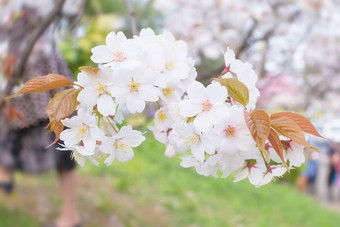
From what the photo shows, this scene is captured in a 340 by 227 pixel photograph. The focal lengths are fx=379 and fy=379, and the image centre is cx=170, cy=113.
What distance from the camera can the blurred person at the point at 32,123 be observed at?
1435 millimetres

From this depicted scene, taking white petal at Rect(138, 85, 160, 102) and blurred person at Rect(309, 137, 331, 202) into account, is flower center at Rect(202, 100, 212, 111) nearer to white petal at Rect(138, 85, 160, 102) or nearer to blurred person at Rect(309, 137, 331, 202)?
white petal at Rect(138, 85, 160, 102)

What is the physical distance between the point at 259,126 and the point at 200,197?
3.01 meters

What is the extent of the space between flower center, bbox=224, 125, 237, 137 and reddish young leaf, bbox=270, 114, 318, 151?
6cm

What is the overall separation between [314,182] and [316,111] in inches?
91.4

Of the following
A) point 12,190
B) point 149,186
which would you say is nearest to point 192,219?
point 149,186

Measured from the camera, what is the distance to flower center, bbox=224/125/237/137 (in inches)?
21.2

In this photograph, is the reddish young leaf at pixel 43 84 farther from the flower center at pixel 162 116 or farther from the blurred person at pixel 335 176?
the blurred person at pixel 335 176

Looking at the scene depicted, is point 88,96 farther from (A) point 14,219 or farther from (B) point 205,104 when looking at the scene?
(A) point 14,219

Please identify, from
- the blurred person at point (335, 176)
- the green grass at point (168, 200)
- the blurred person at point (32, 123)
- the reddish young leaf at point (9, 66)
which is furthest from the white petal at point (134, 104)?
the blurred person at point (335, 176)

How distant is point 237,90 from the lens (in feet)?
1.85

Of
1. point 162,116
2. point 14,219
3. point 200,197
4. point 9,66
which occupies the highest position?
point 162,116

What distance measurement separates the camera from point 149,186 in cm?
342

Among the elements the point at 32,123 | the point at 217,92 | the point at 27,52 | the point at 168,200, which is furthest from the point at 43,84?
the point at 168,200

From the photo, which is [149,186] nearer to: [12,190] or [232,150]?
[12,190]
